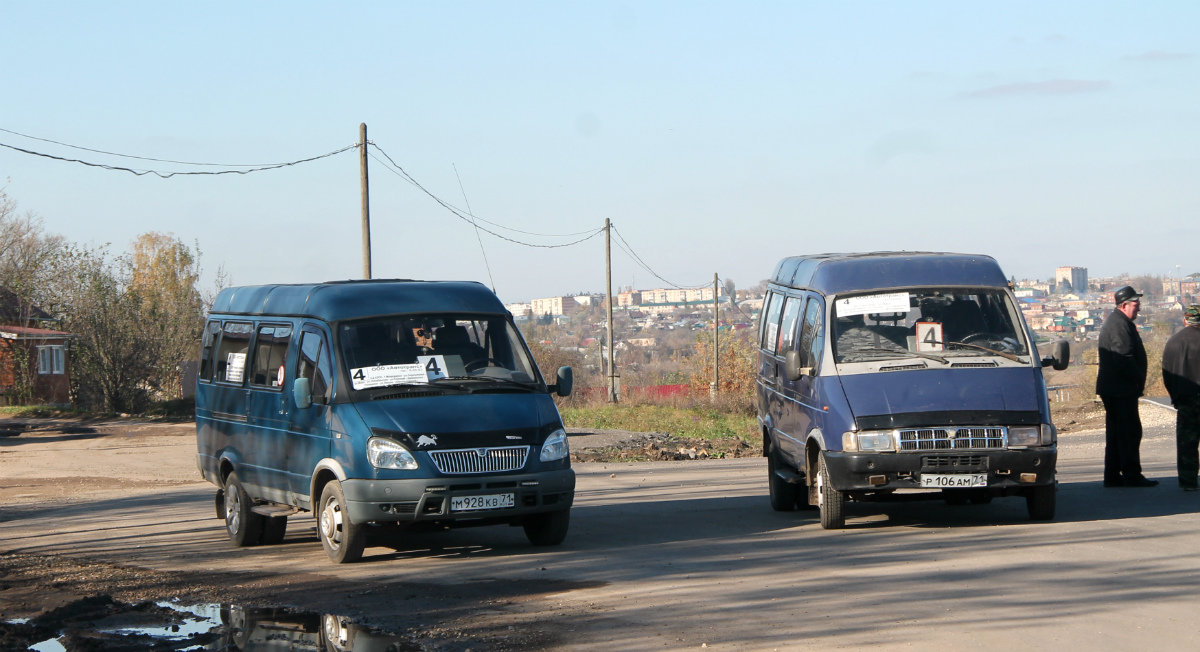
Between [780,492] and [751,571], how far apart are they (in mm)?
3729

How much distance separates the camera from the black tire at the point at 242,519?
35.6ft

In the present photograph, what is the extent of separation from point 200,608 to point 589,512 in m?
5.75

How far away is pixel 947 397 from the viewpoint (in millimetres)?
9750

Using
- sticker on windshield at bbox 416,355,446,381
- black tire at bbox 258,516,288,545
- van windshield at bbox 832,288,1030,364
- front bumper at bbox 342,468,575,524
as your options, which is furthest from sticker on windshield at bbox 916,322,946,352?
black tire at bbox 258,516,288,545

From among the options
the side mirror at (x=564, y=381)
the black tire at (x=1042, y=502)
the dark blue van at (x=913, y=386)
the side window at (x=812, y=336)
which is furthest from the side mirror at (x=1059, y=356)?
the side mirror at (x=564, y=381)

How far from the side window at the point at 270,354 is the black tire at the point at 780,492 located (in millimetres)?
5083

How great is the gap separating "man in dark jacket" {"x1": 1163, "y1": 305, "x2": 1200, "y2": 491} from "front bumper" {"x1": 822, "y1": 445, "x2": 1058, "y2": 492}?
315 cm

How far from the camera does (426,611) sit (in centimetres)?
736

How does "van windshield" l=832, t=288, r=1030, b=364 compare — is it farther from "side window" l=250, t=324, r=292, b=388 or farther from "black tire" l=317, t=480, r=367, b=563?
"side window" l=250, t=324, r=292, b=388

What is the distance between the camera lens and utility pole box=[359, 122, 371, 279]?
87.1 ft

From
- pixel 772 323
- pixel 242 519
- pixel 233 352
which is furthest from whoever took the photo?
pixel 772 323

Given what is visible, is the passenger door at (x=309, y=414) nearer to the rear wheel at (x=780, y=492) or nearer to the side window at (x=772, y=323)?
the rear wheel at (x=780, y=492)

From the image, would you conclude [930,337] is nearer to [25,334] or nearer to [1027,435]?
[1027,435]

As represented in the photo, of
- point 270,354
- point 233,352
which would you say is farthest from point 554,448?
point 233,352
